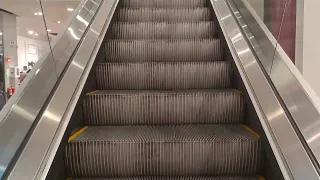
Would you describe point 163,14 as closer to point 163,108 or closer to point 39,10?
point 39,10

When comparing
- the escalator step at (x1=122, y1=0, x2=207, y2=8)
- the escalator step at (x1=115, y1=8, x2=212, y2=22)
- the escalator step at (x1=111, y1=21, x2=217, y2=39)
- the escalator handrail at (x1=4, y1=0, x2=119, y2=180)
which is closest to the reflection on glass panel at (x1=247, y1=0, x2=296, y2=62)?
the escalator step at (x1=111, y1=21, x2=217, y2=39)

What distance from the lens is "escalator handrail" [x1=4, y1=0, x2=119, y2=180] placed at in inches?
60.9

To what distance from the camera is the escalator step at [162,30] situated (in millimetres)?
3621

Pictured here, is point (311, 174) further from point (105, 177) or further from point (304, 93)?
point (105, 177)

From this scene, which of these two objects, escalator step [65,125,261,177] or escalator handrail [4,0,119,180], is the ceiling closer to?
escalator handrail [4,0,119,180]

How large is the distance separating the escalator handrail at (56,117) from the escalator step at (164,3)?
1479 mm

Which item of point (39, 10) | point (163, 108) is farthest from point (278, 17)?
point (39, 10)

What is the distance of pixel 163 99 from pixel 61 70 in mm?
768

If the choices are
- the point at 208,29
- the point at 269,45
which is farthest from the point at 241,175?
the point at 208,29

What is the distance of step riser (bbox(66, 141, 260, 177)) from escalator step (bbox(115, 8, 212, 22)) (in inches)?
91.8

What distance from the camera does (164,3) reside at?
4480mm

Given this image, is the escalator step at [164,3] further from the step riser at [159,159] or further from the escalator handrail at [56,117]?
the step riser at [159,159]

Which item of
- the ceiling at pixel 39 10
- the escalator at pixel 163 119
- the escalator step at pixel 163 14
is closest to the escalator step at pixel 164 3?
the escalator step at pixel 163 14

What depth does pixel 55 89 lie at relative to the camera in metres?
2.07
